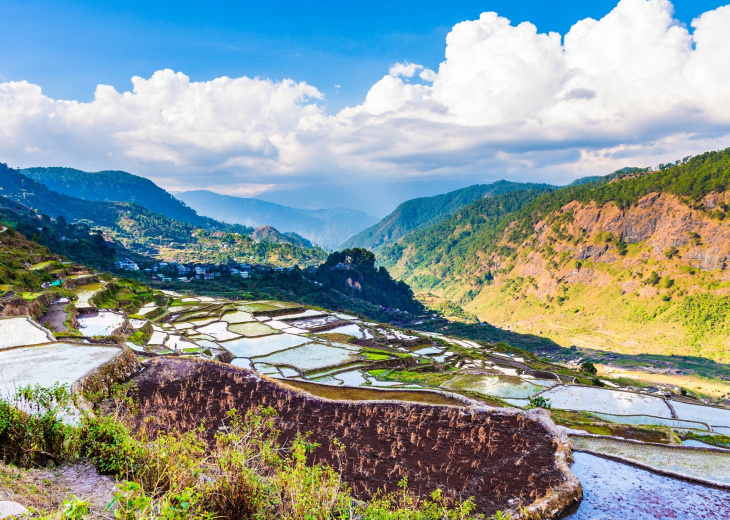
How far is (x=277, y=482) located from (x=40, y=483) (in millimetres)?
4102

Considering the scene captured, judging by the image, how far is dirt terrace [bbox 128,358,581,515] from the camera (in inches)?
402

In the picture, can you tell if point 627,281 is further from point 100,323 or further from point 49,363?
point 49,363

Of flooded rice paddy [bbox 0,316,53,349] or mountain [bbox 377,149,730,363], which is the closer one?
flooded rice paddy [bbox 0,316,53,349]

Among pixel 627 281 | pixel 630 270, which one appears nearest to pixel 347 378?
pixel 627 281

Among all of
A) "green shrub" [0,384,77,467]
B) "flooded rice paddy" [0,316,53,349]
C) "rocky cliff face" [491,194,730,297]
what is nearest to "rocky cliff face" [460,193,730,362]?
"rocky cliff face" [491,194,730,297]

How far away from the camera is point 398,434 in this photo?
1301 cm

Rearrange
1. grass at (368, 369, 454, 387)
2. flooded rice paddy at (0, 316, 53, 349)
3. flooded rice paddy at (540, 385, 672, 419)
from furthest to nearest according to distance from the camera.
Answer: grass at (368, 369, 454, 387)
flooded rice paddy at (540, 385, 672, 419)
flooded rice paddy at (0, 316, 53, 349)

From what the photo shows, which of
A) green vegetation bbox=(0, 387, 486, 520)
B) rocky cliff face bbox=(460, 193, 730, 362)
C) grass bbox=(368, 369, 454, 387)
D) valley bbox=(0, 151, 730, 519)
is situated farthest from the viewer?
rocky cliff face bbox=(460, 193, 730, 362)

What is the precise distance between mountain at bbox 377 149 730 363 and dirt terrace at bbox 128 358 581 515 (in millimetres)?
89985

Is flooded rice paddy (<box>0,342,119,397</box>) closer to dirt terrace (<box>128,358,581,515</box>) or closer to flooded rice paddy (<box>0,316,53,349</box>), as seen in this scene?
flooded rice paddy (<box>0,316,53,349</box>)

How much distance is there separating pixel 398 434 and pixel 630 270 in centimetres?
13081

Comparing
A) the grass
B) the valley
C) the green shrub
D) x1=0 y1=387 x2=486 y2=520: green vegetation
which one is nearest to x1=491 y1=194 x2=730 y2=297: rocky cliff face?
the valley

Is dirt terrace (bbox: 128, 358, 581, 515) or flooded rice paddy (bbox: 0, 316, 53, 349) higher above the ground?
flooded rice paddy (bbox: 0, 316, 53, 349)

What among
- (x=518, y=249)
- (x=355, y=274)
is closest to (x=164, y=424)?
(x=355, y=274)
